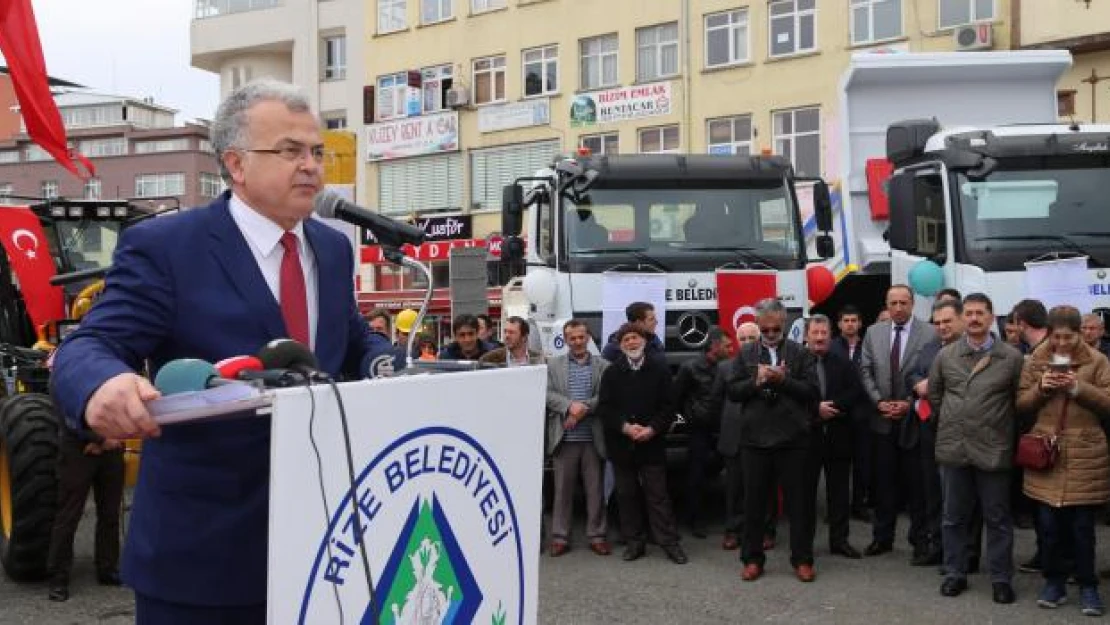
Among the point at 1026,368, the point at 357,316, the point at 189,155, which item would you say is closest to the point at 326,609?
the point at 357,316

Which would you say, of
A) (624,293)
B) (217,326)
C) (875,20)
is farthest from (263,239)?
(875,20)

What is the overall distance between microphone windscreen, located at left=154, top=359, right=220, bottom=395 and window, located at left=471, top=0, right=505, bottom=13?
122 feet

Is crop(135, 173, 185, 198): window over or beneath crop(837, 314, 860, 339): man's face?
over

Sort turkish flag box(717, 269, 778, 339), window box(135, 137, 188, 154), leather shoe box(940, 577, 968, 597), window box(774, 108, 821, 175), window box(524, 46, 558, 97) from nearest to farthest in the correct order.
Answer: leather shoe box(940, 577, 968, 597)
turkish flag box(717, 269, 778, 339)
window box(774, 108, 821, 175)
window box(524, 46, 558, 97)
window box(135, 137, 188, 154)

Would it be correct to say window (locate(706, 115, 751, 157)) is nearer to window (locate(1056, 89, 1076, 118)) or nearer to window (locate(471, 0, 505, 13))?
window (locate(471, 0, 505, 13))

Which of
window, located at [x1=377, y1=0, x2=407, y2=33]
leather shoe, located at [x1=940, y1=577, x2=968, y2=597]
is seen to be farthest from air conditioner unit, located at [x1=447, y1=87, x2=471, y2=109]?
leather shoe, located at [x1=940, y1=577, x2=968, y2=597]

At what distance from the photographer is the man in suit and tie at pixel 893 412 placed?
927 cm

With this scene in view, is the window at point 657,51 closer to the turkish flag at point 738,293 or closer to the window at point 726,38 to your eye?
the window at point 726,38

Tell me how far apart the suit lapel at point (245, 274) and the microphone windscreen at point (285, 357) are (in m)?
0.36

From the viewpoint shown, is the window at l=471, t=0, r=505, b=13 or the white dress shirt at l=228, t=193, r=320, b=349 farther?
the window at l=471, t=0, r=505, b=13

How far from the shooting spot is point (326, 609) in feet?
7.68

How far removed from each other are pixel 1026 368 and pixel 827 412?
1.93 meters

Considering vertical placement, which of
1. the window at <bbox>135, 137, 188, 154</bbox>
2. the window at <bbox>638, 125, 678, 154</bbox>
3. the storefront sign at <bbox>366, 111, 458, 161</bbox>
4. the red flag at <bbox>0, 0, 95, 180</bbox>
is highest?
the window at <bbox>135, 137, 188, 154</bbox>

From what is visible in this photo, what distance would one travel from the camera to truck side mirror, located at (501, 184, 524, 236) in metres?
11.7
